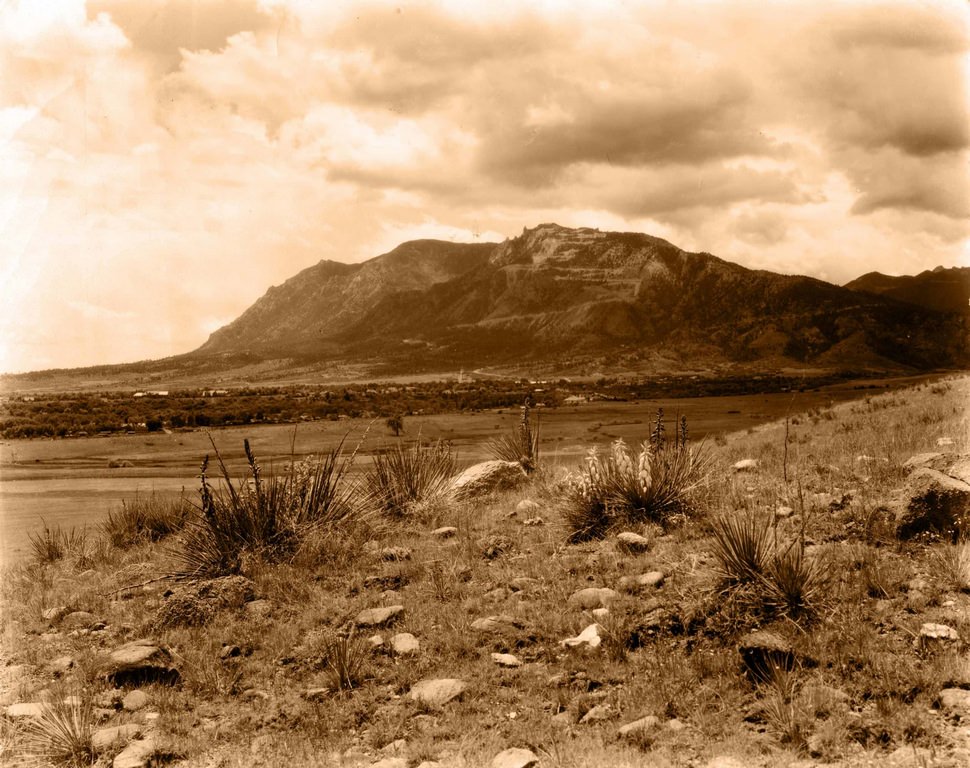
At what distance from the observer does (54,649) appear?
20.7 feet

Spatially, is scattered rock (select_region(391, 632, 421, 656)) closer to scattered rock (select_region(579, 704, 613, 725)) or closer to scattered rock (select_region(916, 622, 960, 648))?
scattered rock (select_region(579, 704, 613, 725))

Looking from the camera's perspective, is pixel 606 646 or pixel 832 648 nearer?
pixel 832 648

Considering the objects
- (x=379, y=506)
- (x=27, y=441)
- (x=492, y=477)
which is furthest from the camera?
(x=27, y=441)

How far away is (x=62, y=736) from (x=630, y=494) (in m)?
5.16

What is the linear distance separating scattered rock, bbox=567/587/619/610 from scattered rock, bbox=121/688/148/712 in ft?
9.66

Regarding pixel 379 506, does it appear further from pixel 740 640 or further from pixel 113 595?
pixel 740 640

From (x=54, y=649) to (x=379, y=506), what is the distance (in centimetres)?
416

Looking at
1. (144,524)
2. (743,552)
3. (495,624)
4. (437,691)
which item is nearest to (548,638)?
(495,624)

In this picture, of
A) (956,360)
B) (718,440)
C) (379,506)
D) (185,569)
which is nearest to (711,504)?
(379,506)

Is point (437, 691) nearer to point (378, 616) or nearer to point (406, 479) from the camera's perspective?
point (378, 616)

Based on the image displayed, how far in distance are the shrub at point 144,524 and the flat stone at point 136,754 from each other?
6.41 m

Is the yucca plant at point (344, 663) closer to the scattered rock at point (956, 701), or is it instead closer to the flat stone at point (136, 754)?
the flat stone at point (136, 754)

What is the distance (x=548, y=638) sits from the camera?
5496 millimetres

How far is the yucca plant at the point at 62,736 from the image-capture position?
4473mm
